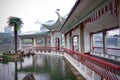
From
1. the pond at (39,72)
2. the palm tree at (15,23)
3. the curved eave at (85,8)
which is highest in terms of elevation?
the palm tree at (15,23)

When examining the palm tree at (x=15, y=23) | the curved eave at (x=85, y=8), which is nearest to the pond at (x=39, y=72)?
the curved eave at (x=85, y=8)

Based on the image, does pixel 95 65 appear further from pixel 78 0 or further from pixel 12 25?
pixel 12 25

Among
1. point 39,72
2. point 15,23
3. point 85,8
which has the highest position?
point 15,23

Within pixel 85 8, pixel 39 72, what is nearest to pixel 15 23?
pixel 39 72

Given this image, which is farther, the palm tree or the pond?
the palm tree

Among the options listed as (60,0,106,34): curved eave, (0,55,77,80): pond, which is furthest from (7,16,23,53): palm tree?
(60,0,106,34): curved eave

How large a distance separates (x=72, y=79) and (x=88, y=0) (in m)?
5.49

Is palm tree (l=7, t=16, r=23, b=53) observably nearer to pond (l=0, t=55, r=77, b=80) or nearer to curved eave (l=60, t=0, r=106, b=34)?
pond (l=0, t=55, r=77, b=80)

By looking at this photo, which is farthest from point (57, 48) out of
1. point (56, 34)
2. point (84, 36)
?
point (84, 36)

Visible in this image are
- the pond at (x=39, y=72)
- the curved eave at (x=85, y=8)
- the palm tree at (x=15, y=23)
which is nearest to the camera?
the curved eave at (x=85, y=8)

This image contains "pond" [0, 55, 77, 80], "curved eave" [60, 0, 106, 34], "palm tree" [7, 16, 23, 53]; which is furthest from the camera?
"palm tree" [7, 16, 23, 53]

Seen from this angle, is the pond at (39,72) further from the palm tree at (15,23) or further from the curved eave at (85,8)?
the palm tree at (15,23)

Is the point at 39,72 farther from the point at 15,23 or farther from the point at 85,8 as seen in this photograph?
the point at 15,23

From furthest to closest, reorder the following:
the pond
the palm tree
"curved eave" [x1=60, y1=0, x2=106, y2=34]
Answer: the palm tree < the pond < "curved eave" [x1=60, y1=0, x2=106, y2=34]
